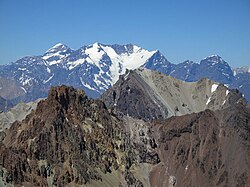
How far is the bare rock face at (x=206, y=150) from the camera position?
160 metres

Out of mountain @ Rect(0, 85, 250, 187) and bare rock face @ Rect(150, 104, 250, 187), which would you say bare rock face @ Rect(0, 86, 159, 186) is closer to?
mountain @ Rect(0, 85, 250, 187)

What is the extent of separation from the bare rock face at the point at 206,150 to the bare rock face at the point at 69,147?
281 inches

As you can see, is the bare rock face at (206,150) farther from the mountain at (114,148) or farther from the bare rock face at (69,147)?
the bare rock face at (69,147)

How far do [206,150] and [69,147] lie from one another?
144ft

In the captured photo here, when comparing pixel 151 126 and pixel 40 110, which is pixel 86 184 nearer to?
pixel 40 110

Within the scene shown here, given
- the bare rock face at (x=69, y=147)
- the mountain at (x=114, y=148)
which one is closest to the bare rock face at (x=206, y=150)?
the mountain at (x=114, y=148)

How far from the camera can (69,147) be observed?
156 metres

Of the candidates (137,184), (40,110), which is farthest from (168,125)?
(40,110)

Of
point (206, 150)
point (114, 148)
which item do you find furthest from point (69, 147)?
point (206, 150)

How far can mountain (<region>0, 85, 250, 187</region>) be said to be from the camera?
14888cm

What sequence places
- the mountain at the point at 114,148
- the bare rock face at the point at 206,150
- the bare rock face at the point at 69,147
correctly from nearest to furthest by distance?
the bare rock face at the point at 69,147
the mountain at the point at 114,148
the bare rock face at the point at 206,150

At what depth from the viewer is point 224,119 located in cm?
→ 17525

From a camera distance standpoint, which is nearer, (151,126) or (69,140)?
(69,140)

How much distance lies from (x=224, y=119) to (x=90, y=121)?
43.8m
